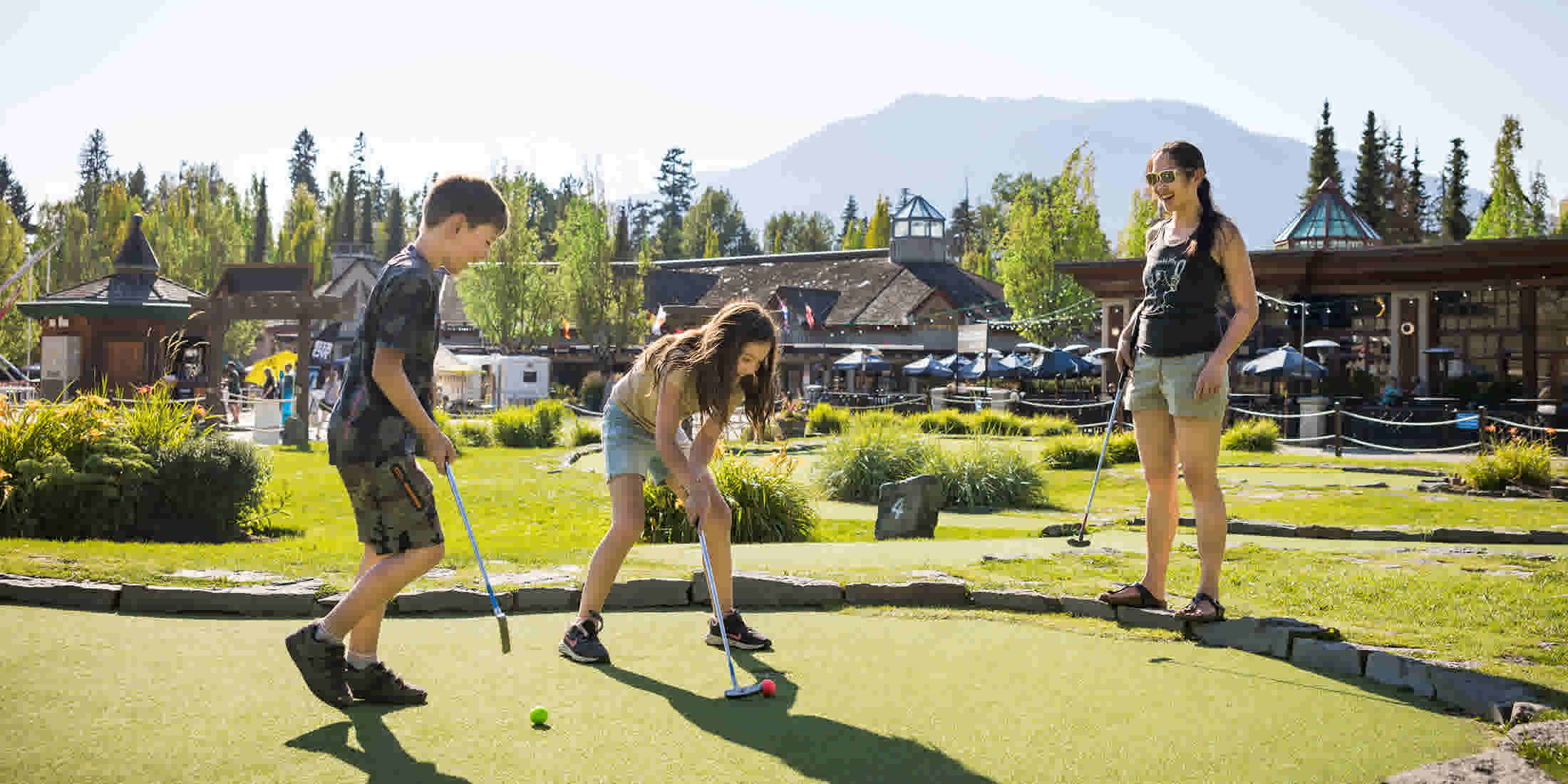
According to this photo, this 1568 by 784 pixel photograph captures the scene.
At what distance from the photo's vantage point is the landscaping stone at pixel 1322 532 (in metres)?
9.12

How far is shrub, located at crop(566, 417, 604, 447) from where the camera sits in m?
23.8

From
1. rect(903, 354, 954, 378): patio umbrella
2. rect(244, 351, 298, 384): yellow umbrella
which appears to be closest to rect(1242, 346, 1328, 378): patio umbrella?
rect(903, 354, 954, 378): patio umbrella

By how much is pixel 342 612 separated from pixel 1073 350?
110ft

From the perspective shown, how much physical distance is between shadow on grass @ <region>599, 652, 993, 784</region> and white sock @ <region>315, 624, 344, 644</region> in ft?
3.01

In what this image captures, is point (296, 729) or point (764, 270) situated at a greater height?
point (764, 270)

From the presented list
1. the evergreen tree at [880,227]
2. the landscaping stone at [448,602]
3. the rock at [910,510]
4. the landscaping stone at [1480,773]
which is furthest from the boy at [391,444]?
the evergreen tree at [880,227]

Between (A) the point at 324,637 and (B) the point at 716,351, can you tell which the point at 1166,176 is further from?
(A) the point at 324,637

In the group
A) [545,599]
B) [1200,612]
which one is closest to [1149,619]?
[1200,612]

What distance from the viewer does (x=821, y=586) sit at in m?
5.66

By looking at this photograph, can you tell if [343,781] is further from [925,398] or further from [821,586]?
[925,398]

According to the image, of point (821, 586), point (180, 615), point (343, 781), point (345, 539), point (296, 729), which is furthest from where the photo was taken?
point (345, 539)

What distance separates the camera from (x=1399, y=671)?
415 cm

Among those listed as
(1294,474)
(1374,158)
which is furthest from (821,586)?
(1374,158)

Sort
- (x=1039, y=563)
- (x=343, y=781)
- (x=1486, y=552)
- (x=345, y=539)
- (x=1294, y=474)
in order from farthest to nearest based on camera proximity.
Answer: (x=1294, y=474) < (x=345, y=539) < (x=1486, y=552) < (x=1039, y=563) < (x=343, y=781)
